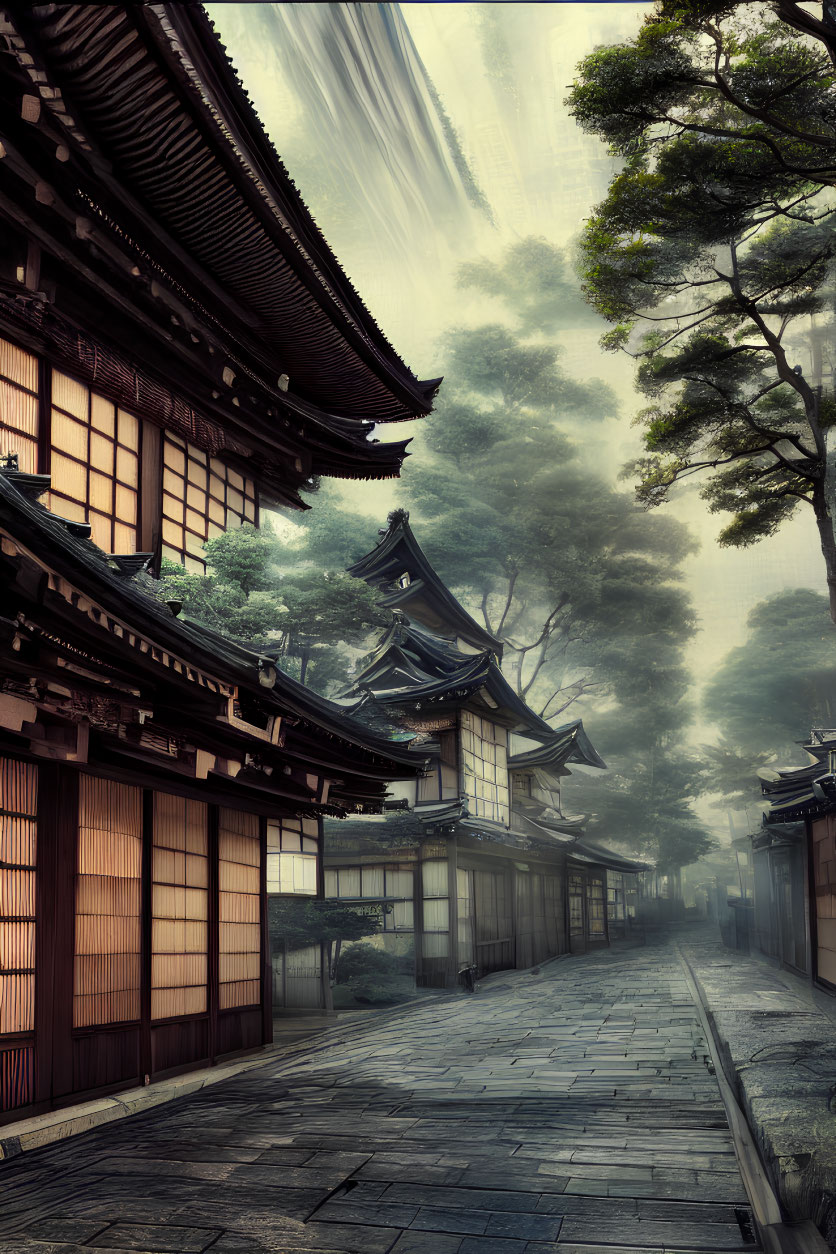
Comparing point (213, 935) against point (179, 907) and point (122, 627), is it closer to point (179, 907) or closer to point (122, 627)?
point (179, 907)

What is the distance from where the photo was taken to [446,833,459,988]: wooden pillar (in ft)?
75.1

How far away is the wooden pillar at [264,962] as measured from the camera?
13.7 m

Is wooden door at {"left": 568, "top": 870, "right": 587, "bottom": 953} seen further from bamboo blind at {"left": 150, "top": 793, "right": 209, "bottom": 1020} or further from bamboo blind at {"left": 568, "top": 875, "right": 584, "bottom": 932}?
bamboo blind at {"left": 150, "top": 793, "right": 209, "bottom": 1020}

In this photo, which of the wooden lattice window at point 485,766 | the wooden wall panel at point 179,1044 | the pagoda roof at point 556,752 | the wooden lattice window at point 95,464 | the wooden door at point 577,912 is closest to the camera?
the wooden lattice window at point 95,464

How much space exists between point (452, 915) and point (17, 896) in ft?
52.3

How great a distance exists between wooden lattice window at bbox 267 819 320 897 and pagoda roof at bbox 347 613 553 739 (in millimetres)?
6693

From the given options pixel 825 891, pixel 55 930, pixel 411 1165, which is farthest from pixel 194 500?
pixel 825 891

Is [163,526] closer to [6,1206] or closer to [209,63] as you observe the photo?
[209,63]

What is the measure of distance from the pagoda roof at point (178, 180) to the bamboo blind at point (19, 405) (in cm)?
109

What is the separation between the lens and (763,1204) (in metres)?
6.24

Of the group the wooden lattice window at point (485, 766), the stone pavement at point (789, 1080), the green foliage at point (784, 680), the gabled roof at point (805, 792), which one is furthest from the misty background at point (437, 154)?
the stone pavement at point (789, 1080)

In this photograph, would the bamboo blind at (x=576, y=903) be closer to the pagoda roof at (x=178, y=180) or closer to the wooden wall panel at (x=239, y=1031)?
the wooden wall panel at (x=239, y=1031)

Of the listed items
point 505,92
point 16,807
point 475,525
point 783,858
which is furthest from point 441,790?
point 505,92

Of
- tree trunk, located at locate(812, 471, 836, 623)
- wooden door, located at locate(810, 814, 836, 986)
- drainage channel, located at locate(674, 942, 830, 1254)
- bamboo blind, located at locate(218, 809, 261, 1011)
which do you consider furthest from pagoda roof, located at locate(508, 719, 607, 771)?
drainage channel, located at locate(674, 942, 830, 1254)
